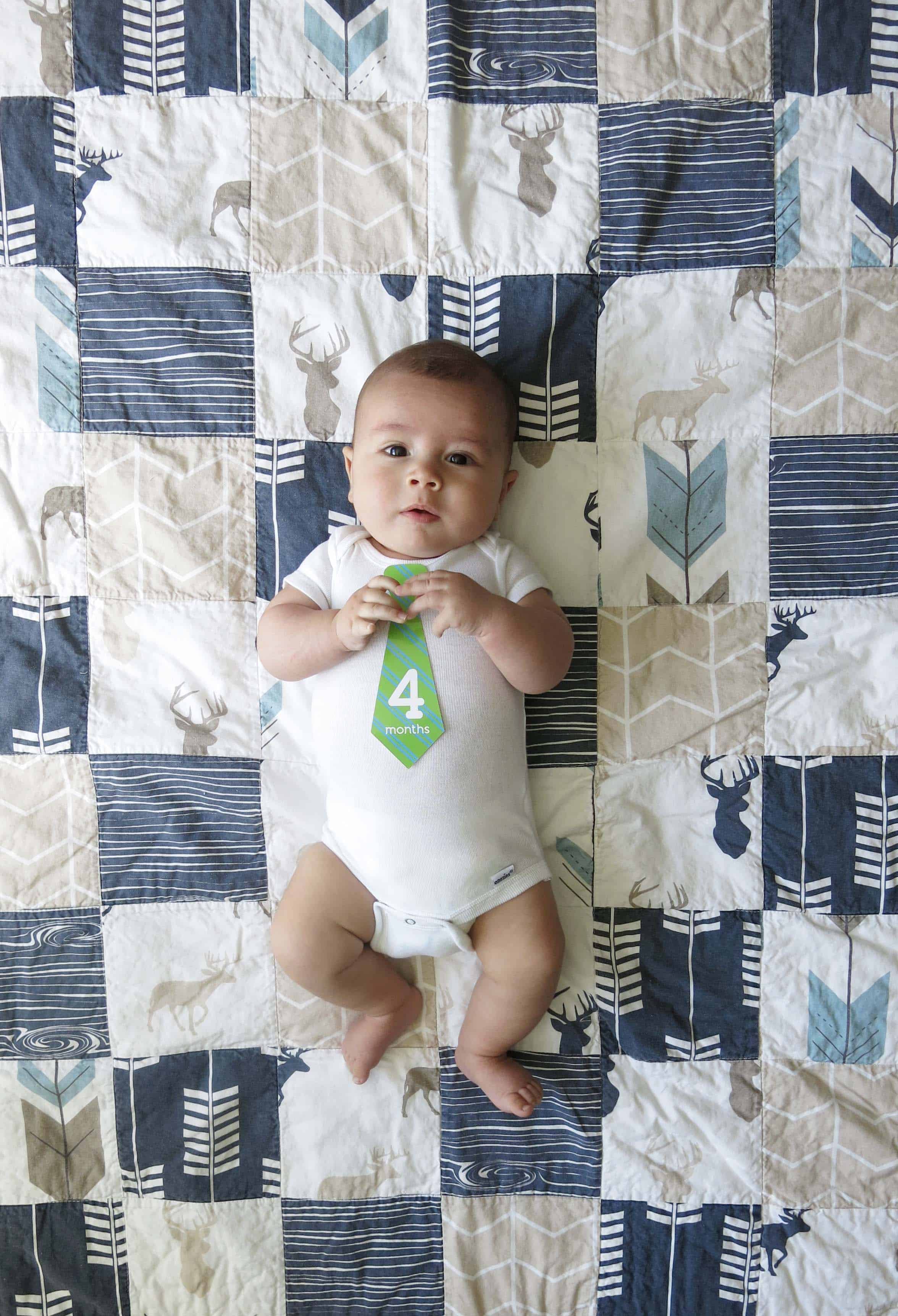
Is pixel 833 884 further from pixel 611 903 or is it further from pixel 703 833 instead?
pixel 611 903

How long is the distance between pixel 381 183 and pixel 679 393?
481mm

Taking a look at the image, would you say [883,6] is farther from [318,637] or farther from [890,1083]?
[890,1083]

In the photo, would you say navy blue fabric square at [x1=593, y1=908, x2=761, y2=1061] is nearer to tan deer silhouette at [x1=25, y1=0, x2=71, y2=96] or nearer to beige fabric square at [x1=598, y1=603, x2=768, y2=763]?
beige fabric square at [x1=598, y1=603, x2=768, y2=763]

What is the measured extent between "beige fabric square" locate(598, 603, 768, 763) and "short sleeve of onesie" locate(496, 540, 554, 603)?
125 millimetres

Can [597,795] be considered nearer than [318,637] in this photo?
No

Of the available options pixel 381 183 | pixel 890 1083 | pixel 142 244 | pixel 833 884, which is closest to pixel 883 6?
pixel 381 183

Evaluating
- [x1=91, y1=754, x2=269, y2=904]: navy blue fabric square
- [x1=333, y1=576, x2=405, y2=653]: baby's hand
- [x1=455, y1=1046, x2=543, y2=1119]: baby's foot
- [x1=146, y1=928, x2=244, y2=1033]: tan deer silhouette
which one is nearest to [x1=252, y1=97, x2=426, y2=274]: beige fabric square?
[x1=333, y1=576, x2=405, y2=653]: baby's hand

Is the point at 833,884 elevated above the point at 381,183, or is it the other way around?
the point at 381,183

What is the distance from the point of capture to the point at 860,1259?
113 cm

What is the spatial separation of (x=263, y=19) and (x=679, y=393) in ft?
2.39

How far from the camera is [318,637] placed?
1.00 m

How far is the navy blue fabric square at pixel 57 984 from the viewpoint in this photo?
1.16m

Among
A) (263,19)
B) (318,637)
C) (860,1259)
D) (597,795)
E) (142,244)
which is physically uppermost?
(263,19)

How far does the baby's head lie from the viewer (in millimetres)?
986
